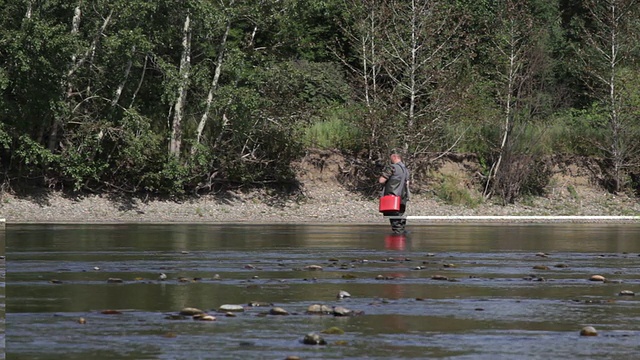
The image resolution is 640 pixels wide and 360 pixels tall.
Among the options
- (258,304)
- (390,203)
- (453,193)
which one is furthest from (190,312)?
(453,193)

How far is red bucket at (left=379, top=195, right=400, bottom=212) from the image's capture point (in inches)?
1080

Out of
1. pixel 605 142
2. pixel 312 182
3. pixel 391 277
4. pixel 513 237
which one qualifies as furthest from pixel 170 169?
pixel 391 277

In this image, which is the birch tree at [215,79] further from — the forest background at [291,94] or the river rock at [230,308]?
the river rock at [230,308]

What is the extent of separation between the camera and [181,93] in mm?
37594

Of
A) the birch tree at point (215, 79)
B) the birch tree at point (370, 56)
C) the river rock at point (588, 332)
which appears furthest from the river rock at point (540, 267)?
the birch tree at point (370, 56)

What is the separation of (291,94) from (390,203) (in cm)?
1275

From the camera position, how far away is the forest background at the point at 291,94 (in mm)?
35531

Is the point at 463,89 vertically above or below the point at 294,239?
above

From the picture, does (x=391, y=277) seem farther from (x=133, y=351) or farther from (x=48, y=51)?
(x=48, y=51)

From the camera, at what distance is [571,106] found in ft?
163

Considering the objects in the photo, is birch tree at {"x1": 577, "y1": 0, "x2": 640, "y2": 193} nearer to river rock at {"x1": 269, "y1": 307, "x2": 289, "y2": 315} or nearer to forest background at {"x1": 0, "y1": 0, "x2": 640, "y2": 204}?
forest background at {"x1": 0, "y1": 0, "x2": 640, "y2": 204}

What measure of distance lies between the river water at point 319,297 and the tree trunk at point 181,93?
1357cm

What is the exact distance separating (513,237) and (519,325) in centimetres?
1546

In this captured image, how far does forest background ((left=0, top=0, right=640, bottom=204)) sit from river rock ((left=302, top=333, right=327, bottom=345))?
24974 mm
